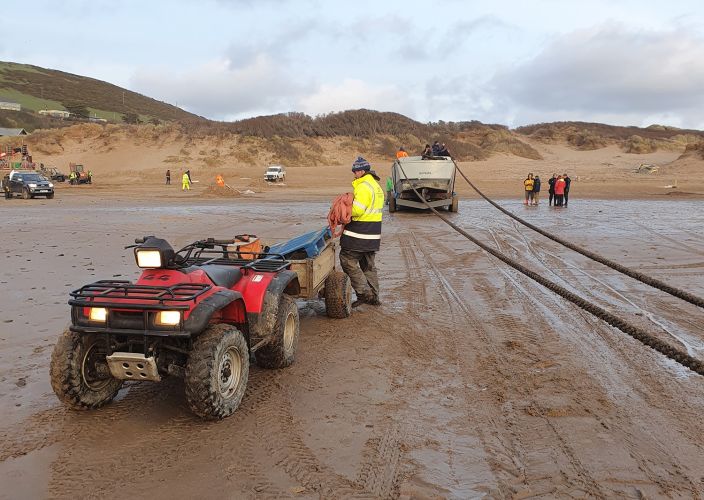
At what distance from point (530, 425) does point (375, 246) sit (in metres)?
3.55

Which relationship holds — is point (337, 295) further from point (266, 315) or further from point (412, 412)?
point (412, 412)

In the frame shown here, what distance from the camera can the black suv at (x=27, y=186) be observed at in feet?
95.5

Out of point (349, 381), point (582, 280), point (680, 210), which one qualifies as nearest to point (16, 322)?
point (349, 381)

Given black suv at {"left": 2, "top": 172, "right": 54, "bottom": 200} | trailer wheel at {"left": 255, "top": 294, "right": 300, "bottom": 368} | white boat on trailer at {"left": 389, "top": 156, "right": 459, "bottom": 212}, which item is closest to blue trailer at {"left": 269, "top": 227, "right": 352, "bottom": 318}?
trailer wheel at {"left": 255, "top": 294, "right": 300, "bottom": 368}

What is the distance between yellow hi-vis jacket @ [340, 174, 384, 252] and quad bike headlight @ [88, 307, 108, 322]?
3597 millimetres

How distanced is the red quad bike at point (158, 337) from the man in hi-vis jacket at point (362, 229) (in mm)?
2655

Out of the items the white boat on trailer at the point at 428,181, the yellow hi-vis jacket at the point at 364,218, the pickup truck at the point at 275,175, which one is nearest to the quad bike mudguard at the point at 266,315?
the yellow hi-vis jacket at the point at 364,218

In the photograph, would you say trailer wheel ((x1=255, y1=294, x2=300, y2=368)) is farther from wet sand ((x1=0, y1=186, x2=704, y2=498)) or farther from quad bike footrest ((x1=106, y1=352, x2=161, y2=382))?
quad bike footrest ((x1=106, y1=352, x2=161, y2=382))

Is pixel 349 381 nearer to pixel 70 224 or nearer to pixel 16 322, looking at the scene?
pixel 16 322

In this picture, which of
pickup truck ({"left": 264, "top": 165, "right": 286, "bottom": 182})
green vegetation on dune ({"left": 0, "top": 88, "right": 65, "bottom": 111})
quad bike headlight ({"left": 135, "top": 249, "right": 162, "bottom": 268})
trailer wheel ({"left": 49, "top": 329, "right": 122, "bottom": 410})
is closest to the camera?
trailer wheel ({"left": 49, "top": 329, "right": 122, "bottom": 410})

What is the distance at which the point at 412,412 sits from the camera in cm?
448

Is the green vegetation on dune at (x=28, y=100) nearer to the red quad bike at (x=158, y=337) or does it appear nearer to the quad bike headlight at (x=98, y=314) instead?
the red quad bike at (x=158, y=337)

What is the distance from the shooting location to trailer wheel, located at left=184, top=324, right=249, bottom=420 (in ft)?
13.4

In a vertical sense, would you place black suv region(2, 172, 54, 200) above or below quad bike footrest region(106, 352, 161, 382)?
below
